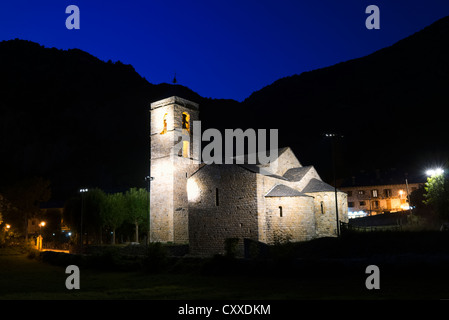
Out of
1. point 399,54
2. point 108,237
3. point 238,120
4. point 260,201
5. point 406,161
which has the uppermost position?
point 399,54

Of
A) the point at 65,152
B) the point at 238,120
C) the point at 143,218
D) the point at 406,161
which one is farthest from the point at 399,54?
the point at 143,218

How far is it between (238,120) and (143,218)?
113678 millimetres

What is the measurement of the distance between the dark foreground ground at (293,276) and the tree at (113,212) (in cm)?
2333

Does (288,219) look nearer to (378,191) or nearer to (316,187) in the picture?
(316,187)

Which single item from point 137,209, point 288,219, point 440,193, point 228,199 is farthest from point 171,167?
point 440,193

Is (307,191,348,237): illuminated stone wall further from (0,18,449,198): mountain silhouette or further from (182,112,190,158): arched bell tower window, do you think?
(0,18,449,198): mountain silhouette

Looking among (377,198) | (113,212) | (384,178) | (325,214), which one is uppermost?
(384,178)

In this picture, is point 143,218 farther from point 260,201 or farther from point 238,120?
point 238,120

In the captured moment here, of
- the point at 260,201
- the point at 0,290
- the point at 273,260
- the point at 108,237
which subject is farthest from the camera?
the point at 108,237

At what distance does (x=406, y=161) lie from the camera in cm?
9281

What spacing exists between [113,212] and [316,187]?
25.9m

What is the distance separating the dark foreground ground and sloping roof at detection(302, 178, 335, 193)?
938 cm

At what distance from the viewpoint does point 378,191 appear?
59219mm

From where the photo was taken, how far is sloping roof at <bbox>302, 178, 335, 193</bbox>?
31.0m
